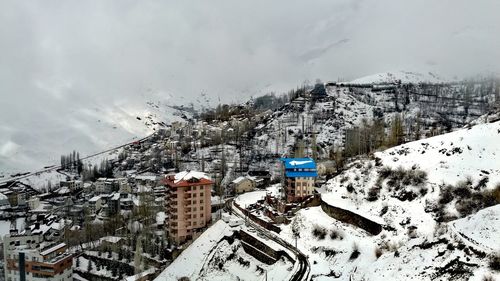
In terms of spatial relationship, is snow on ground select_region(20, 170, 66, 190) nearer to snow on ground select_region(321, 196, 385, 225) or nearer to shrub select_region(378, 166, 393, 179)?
snow on ground select_region(321, 196, 385, 225)

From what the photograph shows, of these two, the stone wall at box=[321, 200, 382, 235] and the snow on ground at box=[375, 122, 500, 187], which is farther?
the snow on ground at box=[375, 122, 500, 187]

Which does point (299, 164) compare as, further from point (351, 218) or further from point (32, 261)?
point (32, 261)

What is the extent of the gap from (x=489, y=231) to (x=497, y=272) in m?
2.00

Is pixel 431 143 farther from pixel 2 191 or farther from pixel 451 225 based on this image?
pixel 2 191

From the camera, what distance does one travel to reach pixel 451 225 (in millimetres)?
14539

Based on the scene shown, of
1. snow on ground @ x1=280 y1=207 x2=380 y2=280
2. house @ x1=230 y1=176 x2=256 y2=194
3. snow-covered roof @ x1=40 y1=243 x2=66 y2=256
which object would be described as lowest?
snow-covered roof @ x1=40 y1=243 x2=66 y2=256

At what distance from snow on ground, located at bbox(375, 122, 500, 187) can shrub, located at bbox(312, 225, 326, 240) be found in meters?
6.16

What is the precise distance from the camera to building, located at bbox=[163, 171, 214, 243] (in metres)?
26.6

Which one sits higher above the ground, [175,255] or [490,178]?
[490,178]

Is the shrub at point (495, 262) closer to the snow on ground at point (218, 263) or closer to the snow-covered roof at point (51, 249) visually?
the snow on ground at point (218, 263)

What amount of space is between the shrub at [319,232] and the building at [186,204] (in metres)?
9.49

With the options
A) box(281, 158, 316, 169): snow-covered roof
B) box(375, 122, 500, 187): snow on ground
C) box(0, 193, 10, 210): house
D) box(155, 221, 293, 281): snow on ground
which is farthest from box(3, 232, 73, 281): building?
box(375, 122, 500, 187): snow on ground

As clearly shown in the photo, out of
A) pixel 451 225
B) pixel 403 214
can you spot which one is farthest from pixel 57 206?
pixel 451 225

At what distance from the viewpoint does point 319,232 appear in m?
20.3
